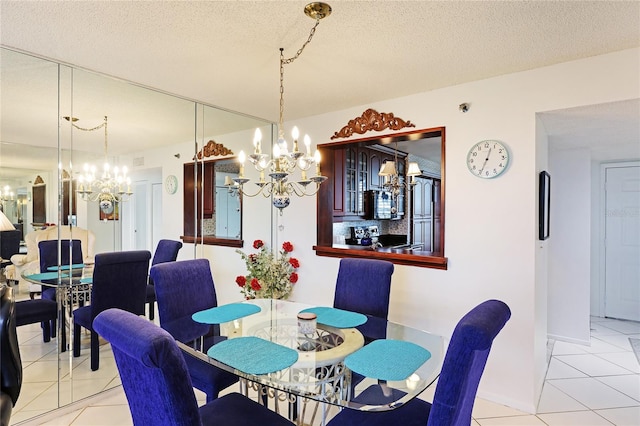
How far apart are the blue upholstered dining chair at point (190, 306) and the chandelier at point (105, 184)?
2.98 ft

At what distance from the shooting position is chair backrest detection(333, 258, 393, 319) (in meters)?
2.48

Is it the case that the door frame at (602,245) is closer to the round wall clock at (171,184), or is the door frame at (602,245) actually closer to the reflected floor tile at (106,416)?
the round wall clock at (171,184)

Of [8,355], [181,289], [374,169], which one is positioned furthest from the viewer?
[374,169]

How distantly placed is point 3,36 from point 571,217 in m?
5.16

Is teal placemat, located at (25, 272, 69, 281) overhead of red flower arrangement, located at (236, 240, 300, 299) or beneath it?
overhead

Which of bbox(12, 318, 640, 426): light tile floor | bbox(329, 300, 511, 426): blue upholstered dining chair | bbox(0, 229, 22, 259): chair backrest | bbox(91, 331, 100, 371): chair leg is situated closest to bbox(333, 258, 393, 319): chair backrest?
bbox(12, 318, 640, 426): light tile floor

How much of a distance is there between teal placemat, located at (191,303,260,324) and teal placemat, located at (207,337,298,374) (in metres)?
0.34

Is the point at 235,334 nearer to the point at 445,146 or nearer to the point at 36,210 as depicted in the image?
the point at 36,210

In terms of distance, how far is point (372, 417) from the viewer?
1555 millimetres

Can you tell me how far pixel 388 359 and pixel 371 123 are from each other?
2.30 m

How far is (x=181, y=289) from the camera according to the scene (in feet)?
7.89

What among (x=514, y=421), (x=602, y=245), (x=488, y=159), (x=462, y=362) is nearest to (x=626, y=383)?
(x=514, y=421)

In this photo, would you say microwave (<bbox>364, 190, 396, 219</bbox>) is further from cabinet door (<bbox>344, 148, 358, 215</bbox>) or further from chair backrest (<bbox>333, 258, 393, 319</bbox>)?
chair backrest (<bbox>333, 258, 393, 319</bbox>)

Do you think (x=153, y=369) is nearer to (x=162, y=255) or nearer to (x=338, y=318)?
(x=338, y=318)
